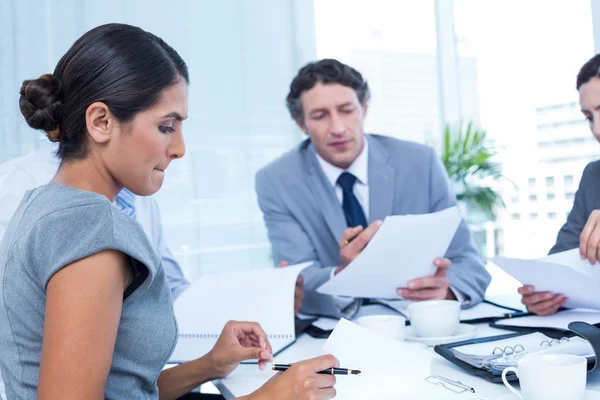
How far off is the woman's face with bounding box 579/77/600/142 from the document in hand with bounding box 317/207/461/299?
0.57 meters

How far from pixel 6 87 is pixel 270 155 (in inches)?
65.5

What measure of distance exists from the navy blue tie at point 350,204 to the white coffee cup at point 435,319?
846 mm

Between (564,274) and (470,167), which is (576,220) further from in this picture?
(470,167)

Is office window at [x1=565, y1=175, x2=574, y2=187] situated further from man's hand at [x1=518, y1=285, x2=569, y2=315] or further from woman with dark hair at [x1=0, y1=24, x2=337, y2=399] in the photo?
woman with dark hair at [x1=0, y1=24, x2=337, y2=399]

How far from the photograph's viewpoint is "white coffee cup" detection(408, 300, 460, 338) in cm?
146

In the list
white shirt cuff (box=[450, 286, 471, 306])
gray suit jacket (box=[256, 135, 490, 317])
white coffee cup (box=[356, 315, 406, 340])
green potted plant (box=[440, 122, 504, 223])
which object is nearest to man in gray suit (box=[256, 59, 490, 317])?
gray suit jacket (box=[256, 135, 490, 317])

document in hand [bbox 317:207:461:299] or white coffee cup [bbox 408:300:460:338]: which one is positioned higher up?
document in hand [bbox 317:207:461:299]

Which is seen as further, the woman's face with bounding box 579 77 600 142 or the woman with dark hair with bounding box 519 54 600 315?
the woman's face with bounding box 579 77 600 142

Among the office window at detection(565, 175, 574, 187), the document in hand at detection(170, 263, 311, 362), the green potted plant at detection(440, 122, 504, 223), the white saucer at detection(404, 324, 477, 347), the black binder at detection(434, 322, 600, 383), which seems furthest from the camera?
the office window at detection(565, 175, 574, 187)

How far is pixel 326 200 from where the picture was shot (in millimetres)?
2342

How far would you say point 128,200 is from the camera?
1.87 meters

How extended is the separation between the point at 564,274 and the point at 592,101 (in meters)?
0.68

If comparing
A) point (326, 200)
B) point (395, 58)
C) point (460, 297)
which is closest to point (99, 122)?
point (460, 297)

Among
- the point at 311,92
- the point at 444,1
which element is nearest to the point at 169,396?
the point at 311,92
